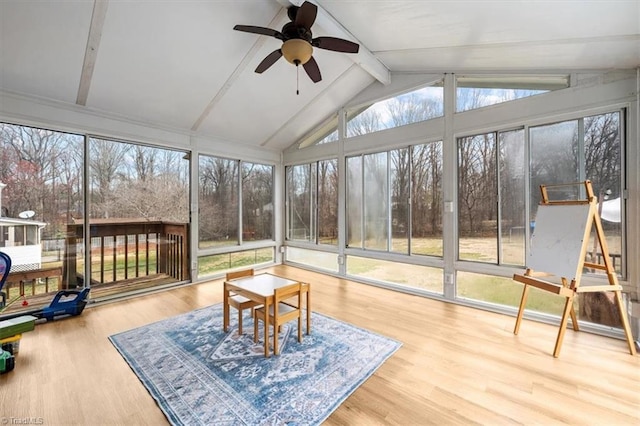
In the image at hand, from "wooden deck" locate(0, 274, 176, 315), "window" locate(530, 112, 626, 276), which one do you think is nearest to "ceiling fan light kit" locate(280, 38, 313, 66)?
"window" locate(530, 112, 626, 276)

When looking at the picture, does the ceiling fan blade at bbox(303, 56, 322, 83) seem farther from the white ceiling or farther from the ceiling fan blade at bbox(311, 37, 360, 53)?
Answer: the white ceiling

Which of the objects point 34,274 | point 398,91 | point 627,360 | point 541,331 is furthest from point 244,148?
point 627,360

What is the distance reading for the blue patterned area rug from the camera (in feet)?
5.87

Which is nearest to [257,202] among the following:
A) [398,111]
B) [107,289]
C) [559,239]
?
[107,289]

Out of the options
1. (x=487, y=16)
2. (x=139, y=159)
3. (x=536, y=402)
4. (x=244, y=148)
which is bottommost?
(x=536, y=402)

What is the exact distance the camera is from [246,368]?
224cm

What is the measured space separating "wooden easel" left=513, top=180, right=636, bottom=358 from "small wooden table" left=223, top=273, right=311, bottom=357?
7.54 feet

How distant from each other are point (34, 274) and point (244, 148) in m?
3.67

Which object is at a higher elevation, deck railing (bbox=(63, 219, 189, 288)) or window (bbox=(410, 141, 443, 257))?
window (bbox=(410, 141, 443, 257))

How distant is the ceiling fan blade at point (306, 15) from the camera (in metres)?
2.21

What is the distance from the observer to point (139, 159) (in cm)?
426

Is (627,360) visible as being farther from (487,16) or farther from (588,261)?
(487,16)

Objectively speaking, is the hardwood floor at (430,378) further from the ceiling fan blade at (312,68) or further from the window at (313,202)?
the ceiling fan blade at (312,68)

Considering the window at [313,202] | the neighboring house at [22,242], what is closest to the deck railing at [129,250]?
the neighboring house at [22,242]
